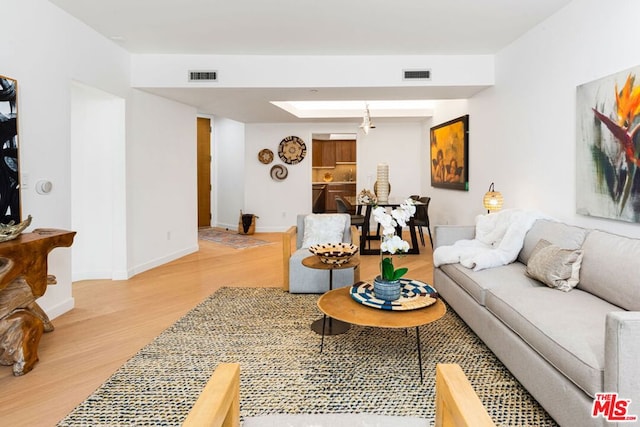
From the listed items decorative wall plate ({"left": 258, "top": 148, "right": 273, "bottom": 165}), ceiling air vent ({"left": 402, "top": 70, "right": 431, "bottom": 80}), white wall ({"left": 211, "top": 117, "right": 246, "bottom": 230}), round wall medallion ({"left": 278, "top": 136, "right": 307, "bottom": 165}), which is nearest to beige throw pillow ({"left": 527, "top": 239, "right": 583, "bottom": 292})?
ceiling air vent ({"left": 402, "top": 70, "right": 431, "bottom": 80})

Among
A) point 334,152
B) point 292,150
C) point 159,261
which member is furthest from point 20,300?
point 334,152

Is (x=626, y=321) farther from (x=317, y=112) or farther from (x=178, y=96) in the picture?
(x=317, y=112)

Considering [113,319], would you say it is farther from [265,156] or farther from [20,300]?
[265,156]

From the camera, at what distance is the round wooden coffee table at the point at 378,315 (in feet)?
7.10

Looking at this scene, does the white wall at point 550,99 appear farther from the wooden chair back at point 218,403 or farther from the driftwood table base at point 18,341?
the driftwood table base at point 18,341

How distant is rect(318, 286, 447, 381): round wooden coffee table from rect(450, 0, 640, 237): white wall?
1.66 m

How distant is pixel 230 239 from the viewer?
756 cm

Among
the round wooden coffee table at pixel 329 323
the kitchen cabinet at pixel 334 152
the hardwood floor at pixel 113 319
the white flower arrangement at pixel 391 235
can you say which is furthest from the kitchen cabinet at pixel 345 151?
the white flower arrangement at pixel 391 235

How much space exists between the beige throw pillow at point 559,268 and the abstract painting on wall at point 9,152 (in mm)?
3899

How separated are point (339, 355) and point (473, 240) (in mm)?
1980

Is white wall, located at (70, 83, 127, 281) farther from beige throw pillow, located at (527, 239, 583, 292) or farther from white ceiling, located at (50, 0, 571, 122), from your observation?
beige throw pillow, located at (527, 239, 583, 292)

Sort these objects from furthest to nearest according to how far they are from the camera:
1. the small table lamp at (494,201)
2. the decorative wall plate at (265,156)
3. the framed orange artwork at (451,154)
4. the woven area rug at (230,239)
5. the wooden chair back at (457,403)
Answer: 1. the decorative wall plate at (265,156)
2. the woven area rug at (230,239)
3. the framed orange artwork at (451,154)
4. the small table lamp at (494,201)
5. the wooden chair back at (457,403)

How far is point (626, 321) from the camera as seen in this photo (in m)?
1.45

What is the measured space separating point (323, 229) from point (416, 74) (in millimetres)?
2263
